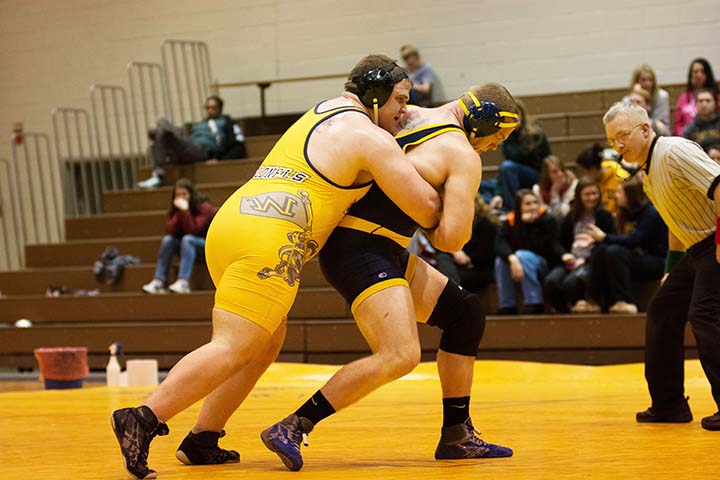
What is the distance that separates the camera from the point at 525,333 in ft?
25.3

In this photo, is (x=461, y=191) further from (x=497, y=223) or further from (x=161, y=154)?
(x=161, y=154)

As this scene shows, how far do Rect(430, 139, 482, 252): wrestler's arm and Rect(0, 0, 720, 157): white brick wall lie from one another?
758cm

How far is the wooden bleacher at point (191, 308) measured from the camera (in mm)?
7656

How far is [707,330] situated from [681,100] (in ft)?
17.2

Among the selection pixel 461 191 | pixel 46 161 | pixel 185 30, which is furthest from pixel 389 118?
pixel 46 161

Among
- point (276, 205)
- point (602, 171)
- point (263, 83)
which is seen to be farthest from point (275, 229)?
point (263, 83)

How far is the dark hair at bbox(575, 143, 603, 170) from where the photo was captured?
26.5ft

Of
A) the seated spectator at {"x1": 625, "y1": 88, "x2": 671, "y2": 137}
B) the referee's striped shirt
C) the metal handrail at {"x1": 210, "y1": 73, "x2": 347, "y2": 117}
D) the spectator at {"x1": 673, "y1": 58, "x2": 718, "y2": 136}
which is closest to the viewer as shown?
the referee's striped shirt

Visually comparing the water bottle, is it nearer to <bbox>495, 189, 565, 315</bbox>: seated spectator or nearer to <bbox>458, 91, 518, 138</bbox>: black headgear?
<bbox>495, 189, 565, 315</bbox>: seated spectator

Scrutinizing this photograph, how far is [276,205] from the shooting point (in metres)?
3.21

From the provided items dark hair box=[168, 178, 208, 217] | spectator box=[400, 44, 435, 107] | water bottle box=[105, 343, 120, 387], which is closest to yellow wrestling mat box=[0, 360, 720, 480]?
water bottle box=[105, 343, 120, 387]

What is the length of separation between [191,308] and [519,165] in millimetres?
2904

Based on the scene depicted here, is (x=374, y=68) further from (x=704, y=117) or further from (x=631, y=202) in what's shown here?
(x=704, y=117)

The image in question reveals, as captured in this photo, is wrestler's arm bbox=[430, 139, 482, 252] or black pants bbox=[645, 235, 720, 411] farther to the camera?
black pants bbox=[645, 235, 720, 411]
